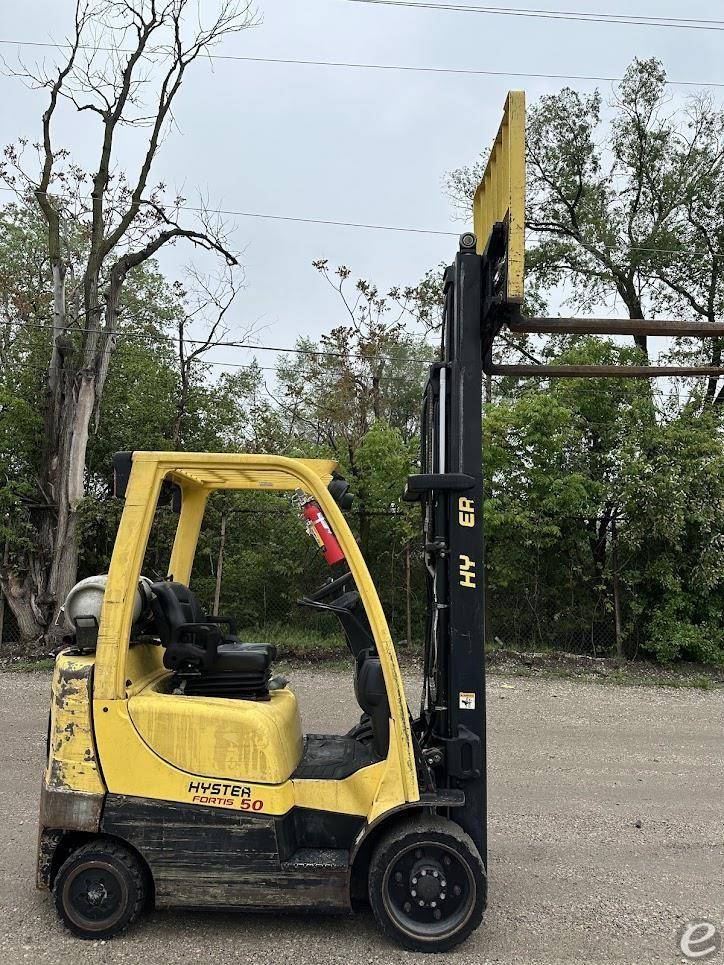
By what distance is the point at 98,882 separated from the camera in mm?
4094

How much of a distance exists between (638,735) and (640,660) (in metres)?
4.03

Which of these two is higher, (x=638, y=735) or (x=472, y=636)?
(x=472, y=636)

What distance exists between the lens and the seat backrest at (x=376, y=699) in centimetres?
417

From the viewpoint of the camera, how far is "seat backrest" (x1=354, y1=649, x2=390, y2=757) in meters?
4.17

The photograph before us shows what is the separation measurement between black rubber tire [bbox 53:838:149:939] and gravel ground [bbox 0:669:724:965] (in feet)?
0.30

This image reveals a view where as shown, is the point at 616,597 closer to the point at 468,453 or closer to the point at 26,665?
A: the point at 26,665

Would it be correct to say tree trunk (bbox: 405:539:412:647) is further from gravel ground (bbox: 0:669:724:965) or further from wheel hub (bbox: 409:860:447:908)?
wheel hub (bbox: 409:860:447:908)

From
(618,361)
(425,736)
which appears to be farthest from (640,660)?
(425,736)

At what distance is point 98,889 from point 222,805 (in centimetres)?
75

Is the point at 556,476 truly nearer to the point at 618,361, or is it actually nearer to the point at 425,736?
the point at 618,361

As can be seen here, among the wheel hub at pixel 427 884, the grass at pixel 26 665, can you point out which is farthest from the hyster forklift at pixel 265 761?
the grass at pixel 26 665

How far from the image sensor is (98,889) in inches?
161

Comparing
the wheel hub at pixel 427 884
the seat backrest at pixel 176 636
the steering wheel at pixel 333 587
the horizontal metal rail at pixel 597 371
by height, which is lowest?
the wheel hub at pixel 427 884

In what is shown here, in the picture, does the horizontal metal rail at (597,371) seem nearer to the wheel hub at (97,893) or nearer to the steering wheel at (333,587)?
the steering wheel at (333,587)
